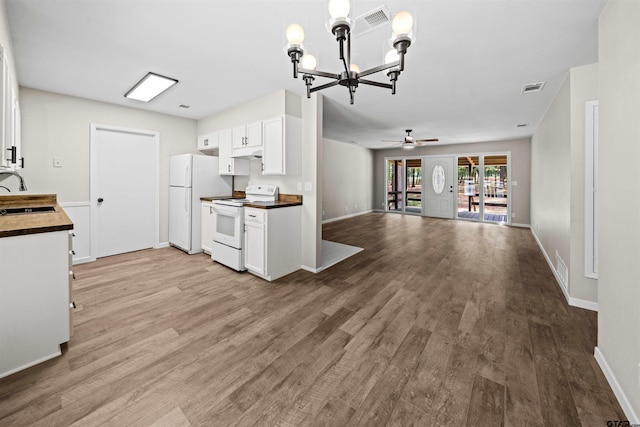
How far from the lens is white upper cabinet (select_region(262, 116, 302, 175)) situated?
3461 mm

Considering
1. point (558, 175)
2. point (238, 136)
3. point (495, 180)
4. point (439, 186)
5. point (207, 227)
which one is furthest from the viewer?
point (439, 186)

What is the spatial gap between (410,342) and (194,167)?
13.4ft

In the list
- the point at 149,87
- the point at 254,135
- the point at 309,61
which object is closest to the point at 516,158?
the point at 254,135

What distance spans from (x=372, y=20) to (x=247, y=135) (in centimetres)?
251

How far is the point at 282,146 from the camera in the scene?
3461 millimetres

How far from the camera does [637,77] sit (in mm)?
1351

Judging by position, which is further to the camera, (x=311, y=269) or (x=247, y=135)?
(x=247, y=135)

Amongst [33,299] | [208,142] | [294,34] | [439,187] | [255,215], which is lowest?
[33,299]

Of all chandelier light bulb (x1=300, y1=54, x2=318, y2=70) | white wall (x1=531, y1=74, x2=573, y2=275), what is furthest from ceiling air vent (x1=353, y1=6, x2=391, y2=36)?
white wall (x1=531, y1=74, x2=573, y2=275)

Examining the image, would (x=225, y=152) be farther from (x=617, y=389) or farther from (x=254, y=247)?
(x=617, y=389)

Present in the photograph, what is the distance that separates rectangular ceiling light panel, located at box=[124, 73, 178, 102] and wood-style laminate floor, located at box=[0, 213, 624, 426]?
2.45m

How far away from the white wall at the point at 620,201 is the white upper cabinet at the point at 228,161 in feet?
13.7

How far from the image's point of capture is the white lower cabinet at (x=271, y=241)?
3250 mm

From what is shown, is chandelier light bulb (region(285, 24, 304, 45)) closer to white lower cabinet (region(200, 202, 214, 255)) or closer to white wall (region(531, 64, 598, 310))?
white wall (region(531, 64, 598, 310))
